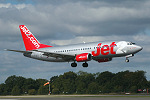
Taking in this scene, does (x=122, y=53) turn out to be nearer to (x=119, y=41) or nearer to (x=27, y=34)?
(x=119, y=41)

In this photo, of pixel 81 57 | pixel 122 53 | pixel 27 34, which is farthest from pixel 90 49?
pixel 27 34

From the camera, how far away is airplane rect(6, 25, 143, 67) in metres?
78.1

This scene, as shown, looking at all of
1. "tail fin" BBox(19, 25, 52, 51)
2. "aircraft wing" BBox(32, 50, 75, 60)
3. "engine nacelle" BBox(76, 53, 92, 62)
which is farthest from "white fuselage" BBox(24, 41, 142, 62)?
"tail fin" BBox(19, 25, 52, 51)

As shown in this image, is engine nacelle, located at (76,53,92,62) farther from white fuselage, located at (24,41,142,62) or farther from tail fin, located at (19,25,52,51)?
tail fin, located at (19,25,52,51)

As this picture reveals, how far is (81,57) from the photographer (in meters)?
81.3

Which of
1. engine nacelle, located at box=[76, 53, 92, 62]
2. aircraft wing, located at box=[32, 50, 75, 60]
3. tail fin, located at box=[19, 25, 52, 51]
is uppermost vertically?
tail fin, located at box=[19, 25, 52, 51]

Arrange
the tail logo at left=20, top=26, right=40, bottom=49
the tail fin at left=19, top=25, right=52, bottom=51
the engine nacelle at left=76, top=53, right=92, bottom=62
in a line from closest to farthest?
the engine nacelle at left=76, top=53, right=92, bottom=62
the tail fin at left=19, top=25, right=52, bottom=51
the tail logo at left=20, top=26, right=40, bottom=49

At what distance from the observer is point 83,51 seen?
272ft

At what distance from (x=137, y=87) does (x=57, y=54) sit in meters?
100

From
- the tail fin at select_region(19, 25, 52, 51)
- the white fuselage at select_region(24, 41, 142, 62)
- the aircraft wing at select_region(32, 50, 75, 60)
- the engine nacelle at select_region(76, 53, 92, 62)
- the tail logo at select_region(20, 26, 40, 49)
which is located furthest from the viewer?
the tail logo at select_region(20, 26, 40, 49)

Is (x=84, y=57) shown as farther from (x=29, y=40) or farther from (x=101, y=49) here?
(x=29, y=40)

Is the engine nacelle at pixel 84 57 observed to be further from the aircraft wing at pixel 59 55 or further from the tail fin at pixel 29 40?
the tail fin at pixel 29 40

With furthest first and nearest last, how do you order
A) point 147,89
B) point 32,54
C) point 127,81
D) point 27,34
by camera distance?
point 127,81 < point 147,89 < point 27,34 < point 32,54

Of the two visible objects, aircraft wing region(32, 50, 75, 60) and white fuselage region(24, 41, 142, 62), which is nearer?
white fuselage region(24, 41, 142, 62)
